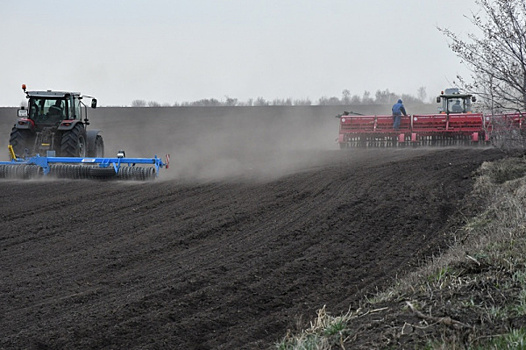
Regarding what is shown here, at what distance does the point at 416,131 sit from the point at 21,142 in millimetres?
13865

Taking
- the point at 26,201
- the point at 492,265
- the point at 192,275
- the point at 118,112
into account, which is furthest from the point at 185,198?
the point at 118,112

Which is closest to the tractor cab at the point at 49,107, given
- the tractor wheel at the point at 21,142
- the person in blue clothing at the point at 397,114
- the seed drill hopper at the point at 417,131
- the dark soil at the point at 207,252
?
the tractor wheel at the point at 21,142

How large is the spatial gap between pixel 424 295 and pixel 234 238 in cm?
399

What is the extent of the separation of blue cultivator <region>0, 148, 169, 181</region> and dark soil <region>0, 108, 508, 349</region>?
0.92 meters

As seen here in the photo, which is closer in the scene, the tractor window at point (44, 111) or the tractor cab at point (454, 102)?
the tractor window at point (44, 111)

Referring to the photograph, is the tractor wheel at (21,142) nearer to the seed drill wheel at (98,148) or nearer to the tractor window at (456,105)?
the seed drill wheel at (98,148)

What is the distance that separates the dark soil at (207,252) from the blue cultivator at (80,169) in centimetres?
92

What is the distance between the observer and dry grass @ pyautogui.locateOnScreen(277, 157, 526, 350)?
404 cm

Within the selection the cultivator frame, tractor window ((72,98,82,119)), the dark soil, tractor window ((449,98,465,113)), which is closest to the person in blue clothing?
the cultivator frame

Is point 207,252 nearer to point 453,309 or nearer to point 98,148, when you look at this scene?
point 453,309

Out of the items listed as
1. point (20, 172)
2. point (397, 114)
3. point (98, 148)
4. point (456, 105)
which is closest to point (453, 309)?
point (20, 172)

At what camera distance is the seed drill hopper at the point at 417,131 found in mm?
21781

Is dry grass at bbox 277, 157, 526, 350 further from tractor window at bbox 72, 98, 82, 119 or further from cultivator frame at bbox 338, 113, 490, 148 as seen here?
cultivator frame at bbox 338, 113, 490, 148

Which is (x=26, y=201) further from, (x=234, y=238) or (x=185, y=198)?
(x=234, y=238)
